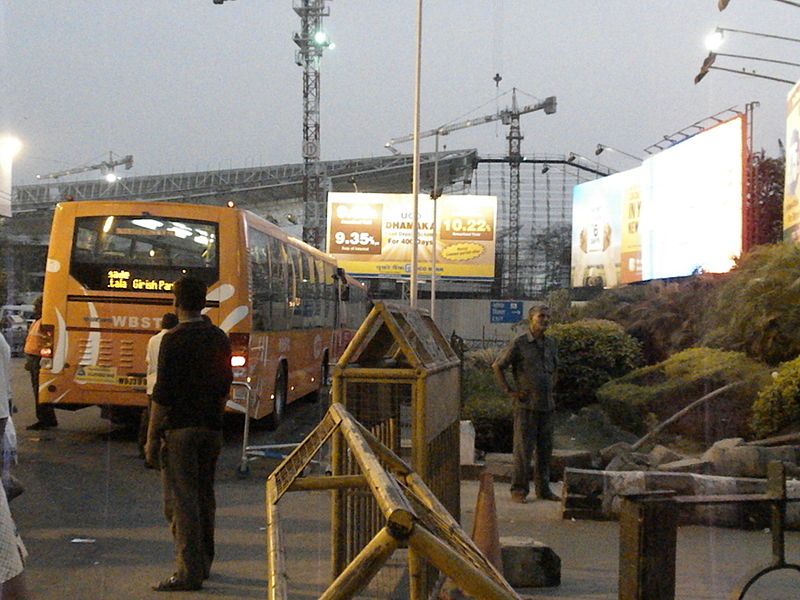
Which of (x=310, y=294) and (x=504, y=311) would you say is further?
(x=504, y=311)

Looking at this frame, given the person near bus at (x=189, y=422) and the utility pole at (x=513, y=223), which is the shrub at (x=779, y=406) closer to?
the person near bus at (x=189, y=422)

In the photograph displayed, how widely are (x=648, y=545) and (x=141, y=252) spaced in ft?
34.8

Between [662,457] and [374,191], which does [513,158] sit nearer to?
[374,191]

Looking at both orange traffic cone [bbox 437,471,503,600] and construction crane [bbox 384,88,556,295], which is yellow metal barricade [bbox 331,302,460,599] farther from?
construction crane [bbox 384,88,556,295]

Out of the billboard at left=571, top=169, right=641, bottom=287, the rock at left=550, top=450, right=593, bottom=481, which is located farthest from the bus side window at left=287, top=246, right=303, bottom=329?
the billboard at left=571, top=169, right=641, bottom=287

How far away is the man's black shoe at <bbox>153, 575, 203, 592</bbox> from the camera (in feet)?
21.4

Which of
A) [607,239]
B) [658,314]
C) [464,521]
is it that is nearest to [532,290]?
[607,239]

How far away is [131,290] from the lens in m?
13.6

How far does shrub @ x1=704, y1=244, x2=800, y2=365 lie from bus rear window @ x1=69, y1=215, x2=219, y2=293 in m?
7.67

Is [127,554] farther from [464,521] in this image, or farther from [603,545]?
[603,545]

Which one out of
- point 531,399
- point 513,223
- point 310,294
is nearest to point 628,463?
point 531,399

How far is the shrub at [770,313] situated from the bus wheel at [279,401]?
22.4ft

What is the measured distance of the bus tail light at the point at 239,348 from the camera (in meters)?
13.4

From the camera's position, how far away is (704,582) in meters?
6.94
